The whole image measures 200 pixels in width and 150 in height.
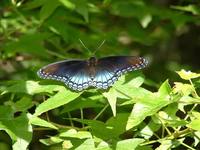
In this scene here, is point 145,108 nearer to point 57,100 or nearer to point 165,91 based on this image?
point 165,91

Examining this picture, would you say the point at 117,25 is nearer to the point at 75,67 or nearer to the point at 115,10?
the point at 115,10

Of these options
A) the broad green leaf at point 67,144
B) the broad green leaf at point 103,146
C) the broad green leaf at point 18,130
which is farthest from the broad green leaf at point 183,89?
the broad green leaf at point 18,130

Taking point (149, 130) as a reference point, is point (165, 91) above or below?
above

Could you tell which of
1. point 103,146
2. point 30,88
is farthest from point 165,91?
point 30,88

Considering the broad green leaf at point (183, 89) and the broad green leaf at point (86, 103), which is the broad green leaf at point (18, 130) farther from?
the broad green leaf at point (183, 89)

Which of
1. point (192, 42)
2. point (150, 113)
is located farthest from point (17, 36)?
point (192, 42)

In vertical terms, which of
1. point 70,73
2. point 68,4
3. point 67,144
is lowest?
point 67,144

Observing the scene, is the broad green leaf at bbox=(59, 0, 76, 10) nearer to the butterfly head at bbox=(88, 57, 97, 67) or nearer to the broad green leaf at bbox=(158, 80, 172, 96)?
the butterfly head at bbox=(88, 57, 97, 67)
